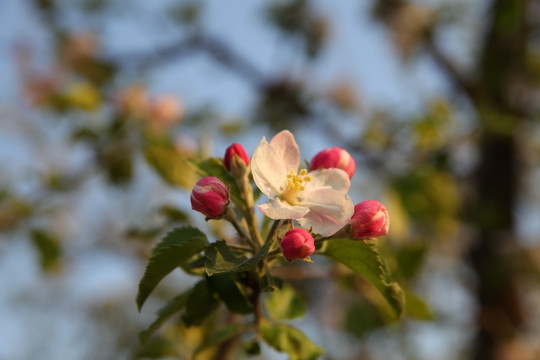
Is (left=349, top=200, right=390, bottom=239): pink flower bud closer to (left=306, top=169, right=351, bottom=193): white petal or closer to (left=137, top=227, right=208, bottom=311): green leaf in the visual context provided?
(left=306, top=169, right=351, bottom=193): white petal

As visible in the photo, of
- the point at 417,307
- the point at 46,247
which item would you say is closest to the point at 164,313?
the point at 417,307

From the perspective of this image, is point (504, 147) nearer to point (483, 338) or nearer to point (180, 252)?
point (483, 338)

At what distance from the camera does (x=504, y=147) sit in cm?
324

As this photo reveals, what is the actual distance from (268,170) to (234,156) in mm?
54

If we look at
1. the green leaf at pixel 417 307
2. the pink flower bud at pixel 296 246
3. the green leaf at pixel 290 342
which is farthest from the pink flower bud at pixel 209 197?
the green leaf at pixel 417 307

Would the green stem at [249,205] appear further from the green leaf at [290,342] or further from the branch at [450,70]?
the branch at [450,70]

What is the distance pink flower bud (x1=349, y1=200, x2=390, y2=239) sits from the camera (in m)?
0.59

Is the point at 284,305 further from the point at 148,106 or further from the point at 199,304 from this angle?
the point at 148,106

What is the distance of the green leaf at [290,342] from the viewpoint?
2.24 feet

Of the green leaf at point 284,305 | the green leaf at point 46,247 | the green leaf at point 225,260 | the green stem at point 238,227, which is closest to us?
the green leaf at point 225,260

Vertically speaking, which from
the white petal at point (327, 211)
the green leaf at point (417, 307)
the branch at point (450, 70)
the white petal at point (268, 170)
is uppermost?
the branch at point (450, 70)

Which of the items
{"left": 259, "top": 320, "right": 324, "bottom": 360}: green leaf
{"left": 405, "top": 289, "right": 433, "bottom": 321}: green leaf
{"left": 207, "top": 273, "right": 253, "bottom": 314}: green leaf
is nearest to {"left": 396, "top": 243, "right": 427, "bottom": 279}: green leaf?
{"left": 405, "top": 289, "right": 433, "bottom": 321}: green leaf

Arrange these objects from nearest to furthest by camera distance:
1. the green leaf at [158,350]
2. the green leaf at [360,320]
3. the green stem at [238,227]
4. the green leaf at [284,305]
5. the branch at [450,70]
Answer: the green stem at [238,227], the green leaf at [284,305], the green leaf at [158,350], the green leaf at [360,320], the branch at [450,70]

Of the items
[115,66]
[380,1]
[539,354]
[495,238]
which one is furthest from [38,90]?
[539,354]
